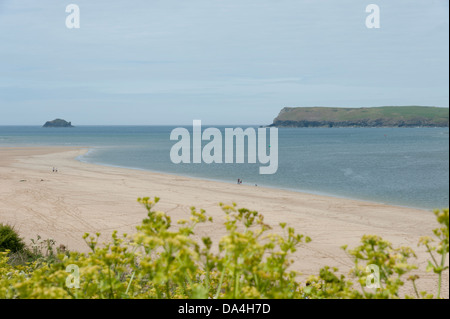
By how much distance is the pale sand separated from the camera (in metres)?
14.7

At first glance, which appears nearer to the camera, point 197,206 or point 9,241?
point 9,241

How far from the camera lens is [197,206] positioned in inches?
883

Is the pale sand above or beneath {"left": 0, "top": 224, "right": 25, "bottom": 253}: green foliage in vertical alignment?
beneath

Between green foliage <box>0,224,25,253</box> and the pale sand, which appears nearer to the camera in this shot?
green foliage <box>0,224,25,253</box>

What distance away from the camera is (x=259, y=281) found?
80.5 inches

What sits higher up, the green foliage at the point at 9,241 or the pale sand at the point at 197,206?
the green foliage at the point at 9,241

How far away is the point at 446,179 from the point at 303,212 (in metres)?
25.3

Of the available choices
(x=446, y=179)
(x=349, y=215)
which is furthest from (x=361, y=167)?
(x=349, y=215)

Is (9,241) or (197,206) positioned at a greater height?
(9,241)

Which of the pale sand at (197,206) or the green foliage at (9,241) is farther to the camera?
the pale sand at (197,206)

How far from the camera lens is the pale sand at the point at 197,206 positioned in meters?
14.7
